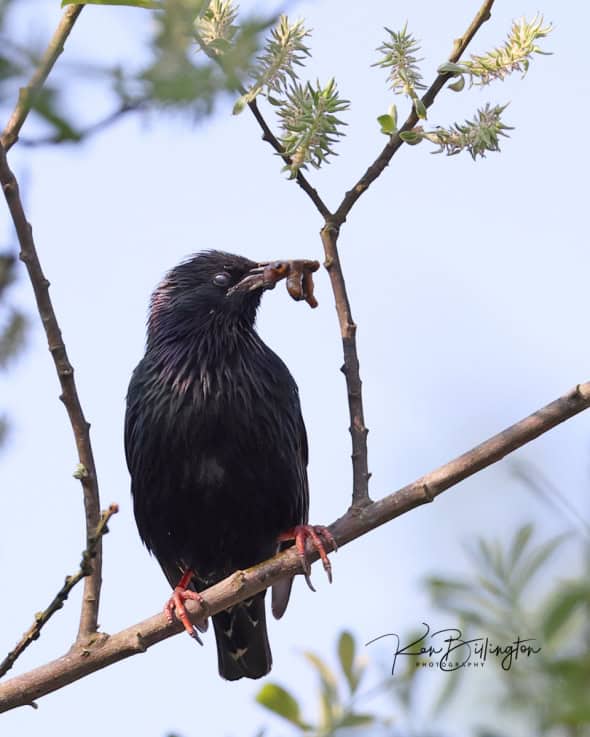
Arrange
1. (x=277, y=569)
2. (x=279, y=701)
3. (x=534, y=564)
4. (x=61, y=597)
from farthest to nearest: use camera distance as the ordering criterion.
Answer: (x=277, y=569) → (x=61, y=597) → (x=279, y=701) → (x=534, y=564)

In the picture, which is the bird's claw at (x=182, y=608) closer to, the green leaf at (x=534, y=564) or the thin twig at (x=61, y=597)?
the thin twig at (x=61, y=597)

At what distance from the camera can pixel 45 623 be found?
10.1ft

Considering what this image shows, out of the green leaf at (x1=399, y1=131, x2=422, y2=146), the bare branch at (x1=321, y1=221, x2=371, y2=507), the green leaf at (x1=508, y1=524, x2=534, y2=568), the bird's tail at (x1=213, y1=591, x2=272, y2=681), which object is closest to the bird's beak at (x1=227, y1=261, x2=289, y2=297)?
the bare branch at (x1=321, y1=221, x2=371, y2=507)

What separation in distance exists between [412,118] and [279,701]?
8.65 ft

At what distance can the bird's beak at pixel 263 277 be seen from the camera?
5227mm

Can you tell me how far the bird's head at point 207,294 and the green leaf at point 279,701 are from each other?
4150 millimetres

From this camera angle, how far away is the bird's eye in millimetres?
5520

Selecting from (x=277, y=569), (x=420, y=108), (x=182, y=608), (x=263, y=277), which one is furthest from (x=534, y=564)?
(x=263, y=277)

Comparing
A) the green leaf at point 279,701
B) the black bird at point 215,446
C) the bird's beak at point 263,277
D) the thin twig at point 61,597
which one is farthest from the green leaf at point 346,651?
the bird's beak at point 263,277

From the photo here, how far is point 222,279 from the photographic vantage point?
5.53 meters

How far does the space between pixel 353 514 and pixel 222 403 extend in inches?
51.7

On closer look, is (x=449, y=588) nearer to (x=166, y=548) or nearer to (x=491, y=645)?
(x=491, y=645)

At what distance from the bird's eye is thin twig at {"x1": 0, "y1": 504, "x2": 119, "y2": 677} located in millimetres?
2675

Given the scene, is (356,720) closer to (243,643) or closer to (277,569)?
(277,569)
